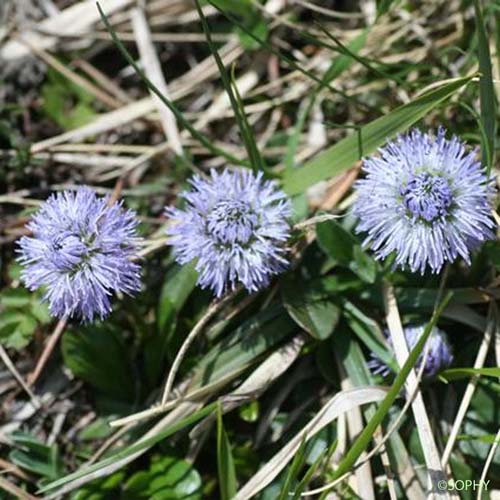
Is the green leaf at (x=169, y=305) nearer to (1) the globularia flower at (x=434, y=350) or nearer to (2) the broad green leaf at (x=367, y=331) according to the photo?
(2) the broad green leaf at (x=367, y=331)

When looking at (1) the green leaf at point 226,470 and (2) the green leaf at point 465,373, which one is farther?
(1) the green leaf at point 226,470

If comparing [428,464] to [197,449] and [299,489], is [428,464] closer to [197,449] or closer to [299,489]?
[299,489]

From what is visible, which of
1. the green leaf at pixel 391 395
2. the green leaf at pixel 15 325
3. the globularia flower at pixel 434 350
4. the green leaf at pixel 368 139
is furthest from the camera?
the green leaf at pixel 15 325

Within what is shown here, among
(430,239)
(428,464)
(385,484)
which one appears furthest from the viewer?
(385,484)

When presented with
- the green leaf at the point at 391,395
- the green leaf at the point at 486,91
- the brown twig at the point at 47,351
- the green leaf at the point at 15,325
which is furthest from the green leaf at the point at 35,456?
the green leaf at the point at 486,91

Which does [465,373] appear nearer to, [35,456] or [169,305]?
[169,305]

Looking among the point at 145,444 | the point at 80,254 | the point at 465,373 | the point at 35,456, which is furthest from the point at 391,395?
the point at 35,456

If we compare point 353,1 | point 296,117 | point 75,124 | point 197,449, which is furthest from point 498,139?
point 75,124
